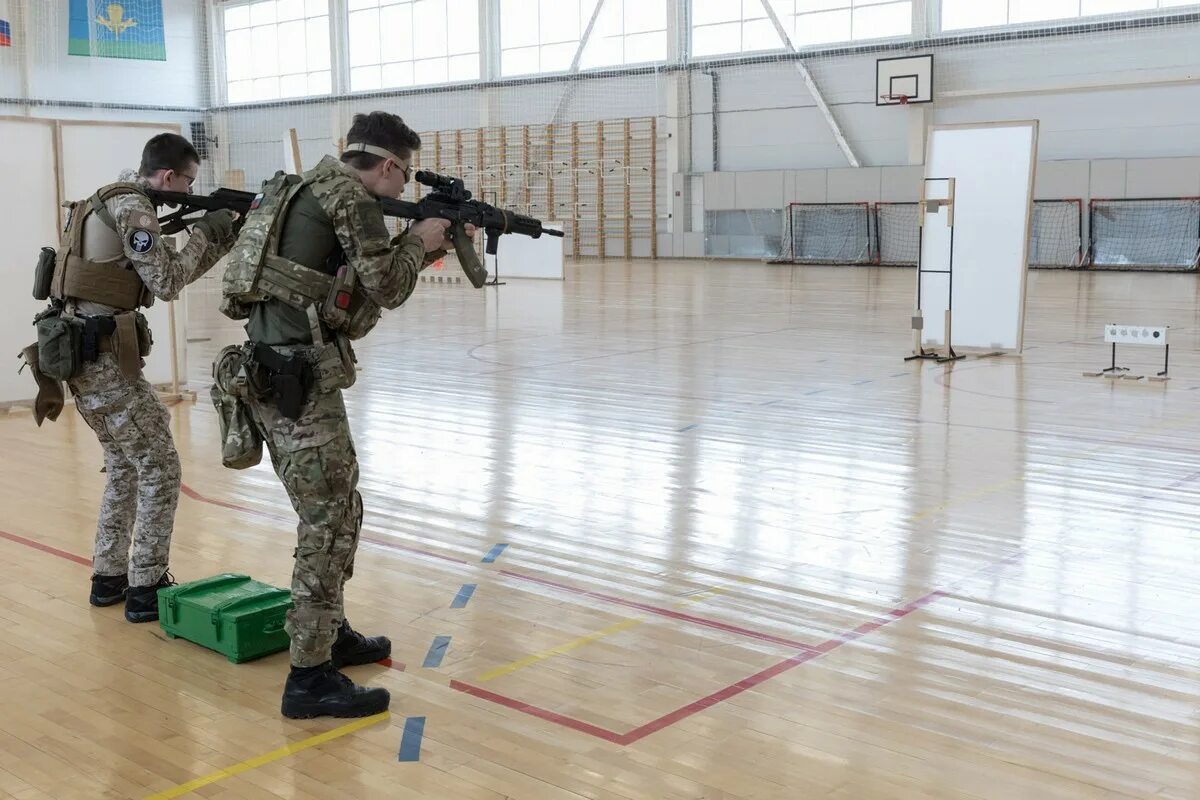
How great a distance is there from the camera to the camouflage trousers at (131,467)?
182 inches

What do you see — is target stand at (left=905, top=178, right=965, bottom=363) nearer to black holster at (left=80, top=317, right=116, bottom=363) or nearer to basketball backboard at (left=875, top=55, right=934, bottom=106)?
black holster at (left=80, top=317, right=116, bottom=363)

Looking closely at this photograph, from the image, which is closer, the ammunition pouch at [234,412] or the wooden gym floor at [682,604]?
the wooden gym floor at [682,604]

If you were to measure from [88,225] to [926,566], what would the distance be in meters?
3.91

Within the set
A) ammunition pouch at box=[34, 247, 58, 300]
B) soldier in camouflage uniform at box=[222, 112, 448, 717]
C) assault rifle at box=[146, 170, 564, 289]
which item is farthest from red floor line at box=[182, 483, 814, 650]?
ammunition pouch at box=[34, 247, 58, 300]

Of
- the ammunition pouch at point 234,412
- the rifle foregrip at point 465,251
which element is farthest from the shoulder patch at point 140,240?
the rifle foregrip at point 465,251

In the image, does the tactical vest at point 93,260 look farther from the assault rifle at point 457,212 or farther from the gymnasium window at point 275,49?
the gymnasium window at point 275,49

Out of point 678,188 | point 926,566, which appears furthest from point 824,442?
point 678,188

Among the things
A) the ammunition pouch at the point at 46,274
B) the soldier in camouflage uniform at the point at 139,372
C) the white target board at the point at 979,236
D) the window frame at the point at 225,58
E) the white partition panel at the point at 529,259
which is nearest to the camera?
the soldier in camouflage uniform at the point at 139,372

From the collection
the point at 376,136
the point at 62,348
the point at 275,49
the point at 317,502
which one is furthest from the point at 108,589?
the point at 275,49

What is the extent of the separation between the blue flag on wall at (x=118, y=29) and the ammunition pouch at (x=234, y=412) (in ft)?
102

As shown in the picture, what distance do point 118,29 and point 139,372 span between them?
3156cm

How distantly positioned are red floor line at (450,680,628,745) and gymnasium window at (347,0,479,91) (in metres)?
31.4

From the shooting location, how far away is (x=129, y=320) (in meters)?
4.65

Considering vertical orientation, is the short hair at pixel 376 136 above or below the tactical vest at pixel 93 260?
above
